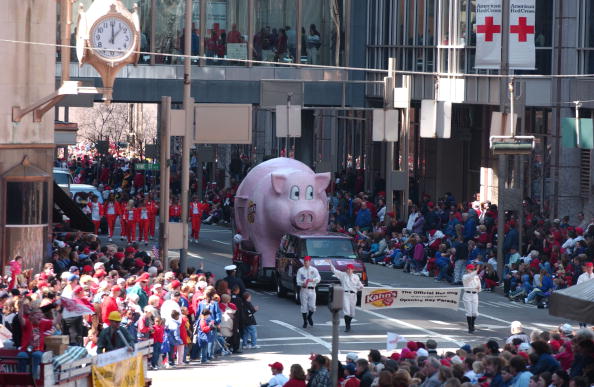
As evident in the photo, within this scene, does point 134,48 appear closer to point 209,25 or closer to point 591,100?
point 591,100

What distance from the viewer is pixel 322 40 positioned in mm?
56125

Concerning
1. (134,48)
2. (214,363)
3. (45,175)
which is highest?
(134,48)

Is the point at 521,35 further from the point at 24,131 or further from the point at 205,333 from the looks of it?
the point at 205,333

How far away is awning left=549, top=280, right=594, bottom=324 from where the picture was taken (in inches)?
782

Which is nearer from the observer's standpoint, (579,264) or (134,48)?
(134,48)

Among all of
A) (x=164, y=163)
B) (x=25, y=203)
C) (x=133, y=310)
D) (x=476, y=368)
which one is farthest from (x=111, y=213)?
(x=476, y=368)

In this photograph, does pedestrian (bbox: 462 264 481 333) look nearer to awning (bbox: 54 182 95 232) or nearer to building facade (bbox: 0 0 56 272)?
building facade (bbox: 0 0 56 272)

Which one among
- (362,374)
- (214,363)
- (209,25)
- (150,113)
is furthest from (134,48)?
(150,113)

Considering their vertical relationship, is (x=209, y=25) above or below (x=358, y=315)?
above

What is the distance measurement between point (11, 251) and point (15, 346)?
41.0 feet

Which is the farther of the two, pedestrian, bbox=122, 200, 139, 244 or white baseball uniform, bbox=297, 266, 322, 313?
pedestrian, bbox=122, 200, 139, 244

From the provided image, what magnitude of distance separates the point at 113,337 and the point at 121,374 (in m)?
1.95

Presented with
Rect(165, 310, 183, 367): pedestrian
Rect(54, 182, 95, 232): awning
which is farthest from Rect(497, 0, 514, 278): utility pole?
Rect(165, 310, 183, 367): pedestrian

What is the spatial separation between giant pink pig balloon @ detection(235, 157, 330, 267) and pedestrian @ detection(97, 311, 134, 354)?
1497 centimetres
